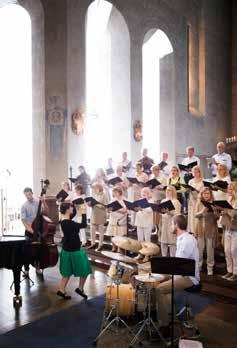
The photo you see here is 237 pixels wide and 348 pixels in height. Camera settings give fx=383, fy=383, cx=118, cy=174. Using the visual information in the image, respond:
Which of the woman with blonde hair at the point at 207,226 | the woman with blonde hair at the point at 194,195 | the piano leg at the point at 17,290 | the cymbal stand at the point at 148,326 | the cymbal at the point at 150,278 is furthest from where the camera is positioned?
the woman with blonde hair at the point at 194,195

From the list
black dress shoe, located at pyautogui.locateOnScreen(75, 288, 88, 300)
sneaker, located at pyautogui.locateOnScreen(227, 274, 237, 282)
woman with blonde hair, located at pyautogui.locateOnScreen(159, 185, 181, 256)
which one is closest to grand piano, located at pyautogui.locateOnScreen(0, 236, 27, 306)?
black dress shoe, located at pyautogui.locateOnScreen(75, 288, 88, 300)

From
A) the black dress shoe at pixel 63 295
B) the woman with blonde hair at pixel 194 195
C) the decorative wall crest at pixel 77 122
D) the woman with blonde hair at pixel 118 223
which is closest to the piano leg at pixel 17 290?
the black dress shoe at pixel 63 295

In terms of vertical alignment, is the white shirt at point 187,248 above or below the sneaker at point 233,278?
above

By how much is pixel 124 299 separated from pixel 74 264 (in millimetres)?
1157

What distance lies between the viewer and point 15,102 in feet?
42.1

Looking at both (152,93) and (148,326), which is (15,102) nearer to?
(152,93)

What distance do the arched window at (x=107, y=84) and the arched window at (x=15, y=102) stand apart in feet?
8.17

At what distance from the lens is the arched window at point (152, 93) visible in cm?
1667

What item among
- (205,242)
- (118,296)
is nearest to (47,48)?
(205,242)

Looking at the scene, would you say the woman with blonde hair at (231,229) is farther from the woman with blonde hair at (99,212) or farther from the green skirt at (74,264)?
the woman with blonde hair at (99,212)

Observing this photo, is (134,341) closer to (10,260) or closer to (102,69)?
(10,260)

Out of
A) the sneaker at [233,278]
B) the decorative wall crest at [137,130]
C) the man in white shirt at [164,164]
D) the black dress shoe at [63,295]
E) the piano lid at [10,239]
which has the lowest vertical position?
the black dress shoe at [63,295]

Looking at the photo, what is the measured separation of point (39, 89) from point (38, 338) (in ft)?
28.8

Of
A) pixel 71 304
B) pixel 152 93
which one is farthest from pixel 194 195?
pixel 152 93
